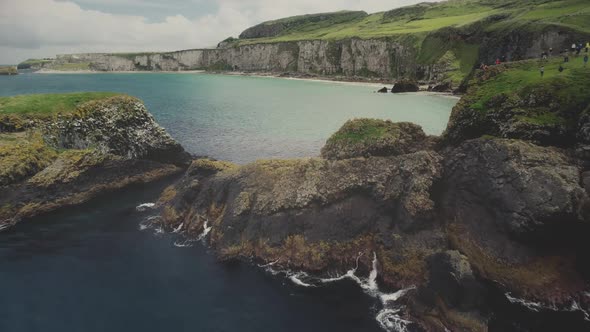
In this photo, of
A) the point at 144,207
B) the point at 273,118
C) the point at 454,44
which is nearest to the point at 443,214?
the point at 144,207

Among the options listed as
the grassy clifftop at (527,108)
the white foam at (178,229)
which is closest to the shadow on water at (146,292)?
the white foam at (178,229)

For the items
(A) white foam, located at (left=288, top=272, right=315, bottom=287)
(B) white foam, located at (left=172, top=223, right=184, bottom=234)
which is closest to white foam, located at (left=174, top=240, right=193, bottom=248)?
(B) white foam, located at (left=172, top=223, right=184, bottom=234)

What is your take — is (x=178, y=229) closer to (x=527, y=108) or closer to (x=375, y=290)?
(x=375, y=290)

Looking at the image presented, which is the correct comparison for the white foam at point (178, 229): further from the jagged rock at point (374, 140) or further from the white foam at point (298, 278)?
the jagged rock at point (374, 140)

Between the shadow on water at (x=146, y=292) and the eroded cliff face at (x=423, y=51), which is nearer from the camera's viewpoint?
the shadow on water at (x=146, y=292)

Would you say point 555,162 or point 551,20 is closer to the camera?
point 555,162

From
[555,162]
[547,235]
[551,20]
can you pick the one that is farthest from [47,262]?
[551,20]

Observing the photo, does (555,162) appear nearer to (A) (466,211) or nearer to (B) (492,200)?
(B) (492,200)
